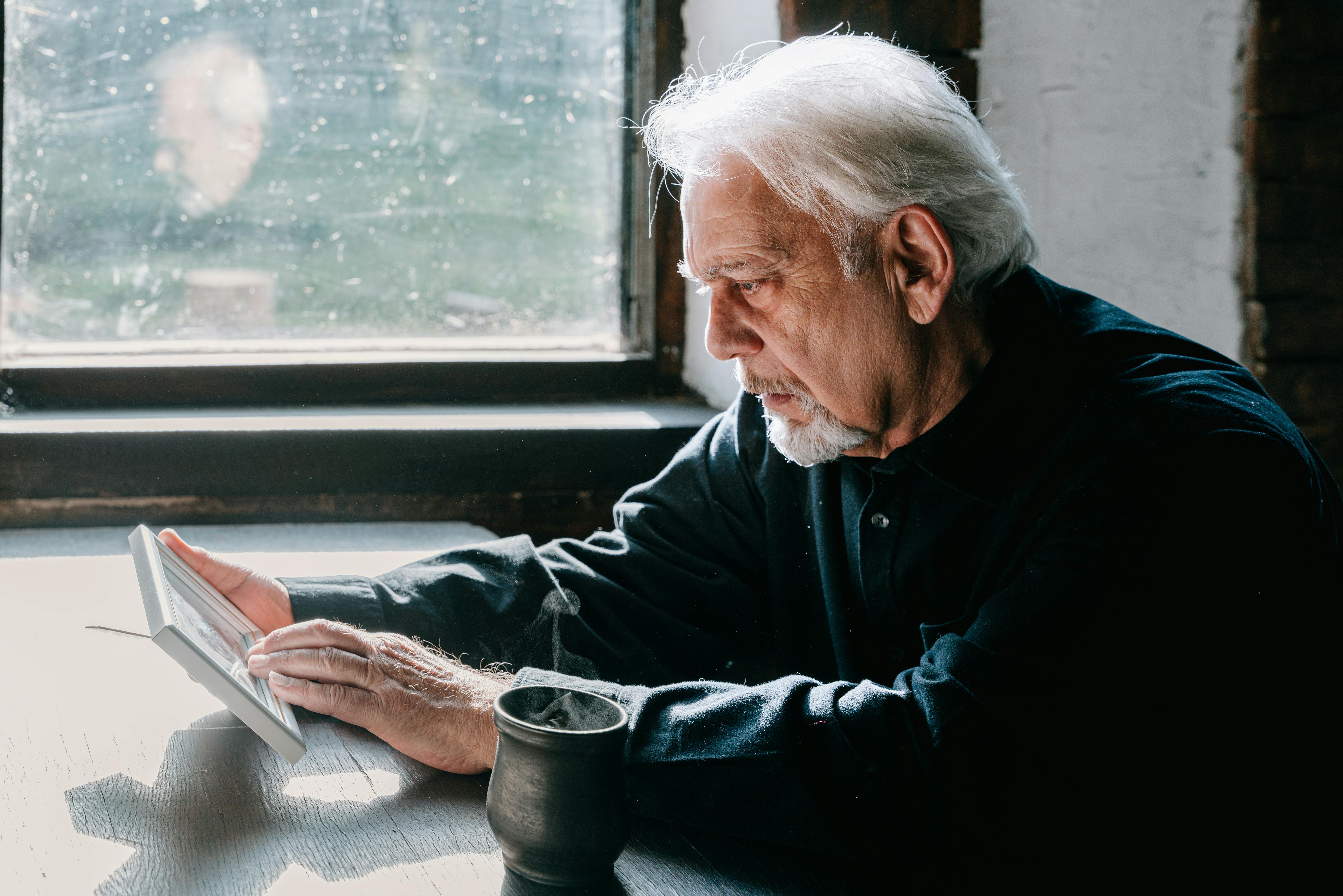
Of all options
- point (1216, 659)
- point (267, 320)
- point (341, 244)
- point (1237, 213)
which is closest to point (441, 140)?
point (341, 244)

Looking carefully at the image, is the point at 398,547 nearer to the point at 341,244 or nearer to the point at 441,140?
the point at 341,244

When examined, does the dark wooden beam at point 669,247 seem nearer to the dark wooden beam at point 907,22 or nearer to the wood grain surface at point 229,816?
the dark wooden beam at point 907,22

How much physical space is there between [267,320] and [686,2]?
3.40 ft

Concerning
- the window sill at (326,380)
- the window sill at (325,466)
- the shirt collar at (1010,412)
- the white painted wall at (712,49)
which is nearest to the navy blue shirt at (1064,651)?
the shirt collar at (1010,412)

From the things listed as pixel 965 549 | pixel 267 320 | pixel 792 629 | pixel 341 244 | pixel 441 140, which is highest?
pixel 441 140

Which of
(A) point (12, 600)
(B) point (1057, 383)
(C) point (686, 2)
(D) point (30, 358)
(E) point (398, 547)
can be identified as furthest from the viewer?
(C) point (686, 2)

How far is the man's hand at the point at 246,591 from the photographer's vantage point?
1.21 m

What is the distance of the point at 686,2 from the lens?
222 centimetres

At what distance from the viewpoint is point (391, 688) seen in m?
1.00

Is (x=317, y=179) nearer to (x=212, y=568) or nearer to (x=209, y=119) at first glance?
(x=209, y=119)

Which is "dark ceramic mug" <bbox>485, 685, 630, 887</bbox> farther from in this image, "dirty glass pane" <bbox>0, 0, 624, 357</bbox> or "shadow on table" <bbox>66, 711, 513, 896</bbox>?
"dirty glass pane" <bbox>0, 0, 624, 357</bbox>

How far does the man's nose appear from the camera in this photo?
1.24 m

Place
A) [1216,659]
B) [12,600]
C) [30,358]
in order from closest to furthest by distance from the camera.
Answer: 1. [1216,659]
2. [12,600]
3. [30,358]

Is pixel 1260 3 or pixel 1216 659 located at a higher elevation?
pixel 1260 3
